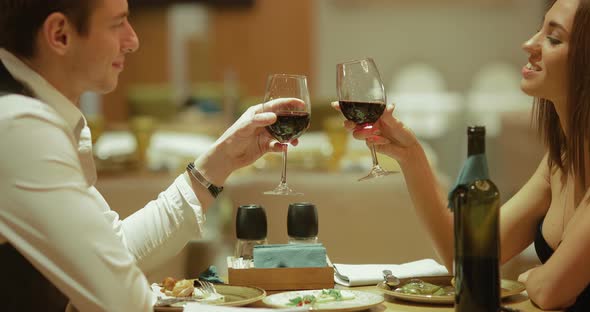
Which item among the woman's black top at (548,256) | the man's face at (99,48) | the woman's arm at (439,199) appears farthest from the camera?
the woman's arm at (439,199)

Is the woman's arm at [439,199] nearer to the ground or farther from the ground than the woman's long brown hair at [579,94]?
nearer to the ground

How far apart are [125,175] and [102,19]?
2628 mm

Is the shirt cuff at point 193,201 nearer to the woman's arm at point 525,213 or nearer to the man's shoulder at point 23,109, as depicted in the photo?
the man's shoulder at point 23,109

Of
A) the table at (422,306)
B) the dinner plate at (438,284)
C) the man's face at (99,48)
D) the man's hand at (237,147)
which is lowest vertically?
the table at (422,306)

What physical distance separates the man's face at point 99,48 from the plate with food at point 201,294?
46 cm

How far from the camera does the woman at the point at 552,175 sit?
1709mm

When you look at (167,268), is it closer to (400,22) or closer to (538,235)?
(538,235)

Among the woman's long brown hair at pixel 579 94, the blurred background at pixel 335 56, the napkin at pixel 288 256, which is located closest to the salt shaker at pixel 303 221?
the napkin at pixel 288 256

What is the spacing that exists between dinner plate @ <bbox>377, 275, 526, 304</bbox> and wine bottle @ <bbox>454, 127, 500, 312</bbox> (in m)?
0.23

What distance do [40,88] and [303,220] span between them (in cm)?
74

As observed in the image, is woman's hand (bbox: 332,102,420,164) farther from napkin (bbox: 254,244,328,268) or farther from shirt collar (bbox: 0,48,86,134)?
shirt collar (bbox: 0,48,86,134)

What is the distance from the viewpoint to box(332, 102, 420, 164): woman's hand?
6.91 ft

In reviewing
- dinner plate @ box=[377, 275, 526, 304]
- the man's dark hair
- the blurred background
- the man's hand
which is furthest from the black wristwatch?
the blurred background

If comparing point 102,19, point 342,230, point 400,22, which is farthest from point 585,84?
point 400,22
